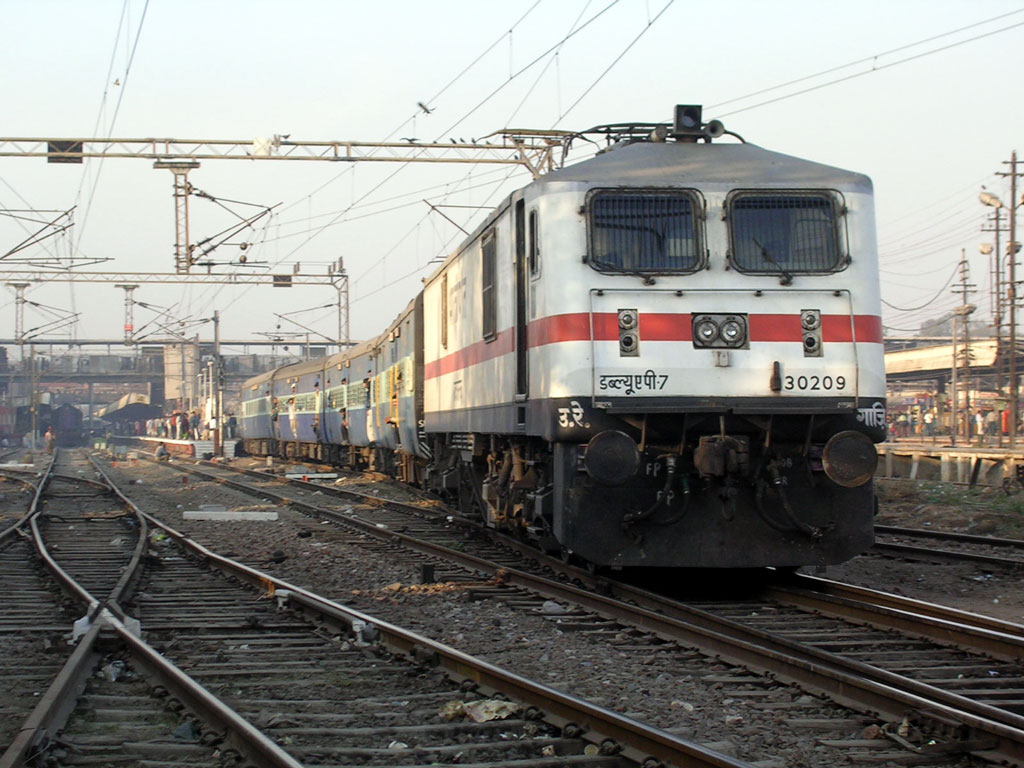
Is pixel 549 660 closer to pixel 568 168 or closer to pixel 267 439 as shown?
pixel 568 168

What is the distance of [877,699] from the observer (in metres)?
5.47

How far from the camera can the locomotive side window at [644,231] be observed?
8797 millimetres

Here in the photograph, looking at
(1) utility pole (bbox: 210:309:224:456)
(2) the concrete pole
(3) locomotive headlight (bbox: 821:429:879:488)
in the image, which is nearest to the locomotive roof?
(3) locomotive headlight (bbox: 821:429:879:488)

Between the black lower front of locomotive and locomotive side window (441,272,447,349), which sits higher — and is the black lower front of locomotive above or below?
below

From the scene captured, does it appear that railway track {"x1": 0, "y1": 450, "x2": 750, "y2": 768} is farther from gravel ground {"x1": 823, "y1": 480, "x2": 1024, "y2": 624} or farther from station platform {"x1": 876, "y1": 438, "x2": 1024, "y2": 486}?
station platform {"x1": 876, "y1": 438, "x2": 1024, "y2": 486}

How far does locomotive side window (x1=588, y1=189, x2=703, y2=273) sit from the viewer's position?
28.9ft

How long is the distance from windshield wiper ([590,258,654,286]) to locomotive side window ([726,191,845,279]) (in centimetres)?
72

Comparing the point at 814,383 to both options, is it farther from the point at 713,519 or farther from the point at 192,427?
the point at 192,427

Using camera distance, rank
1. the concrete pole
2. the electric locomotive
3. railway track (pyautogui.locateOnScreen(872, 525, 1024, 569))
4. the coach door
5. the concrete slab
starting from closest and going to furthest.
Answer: the electric locomotive → the coach door → railway track (pyautogui.locateOnScreen(872, 525, 1024, 569)) → the concrete slab → the concrete pole

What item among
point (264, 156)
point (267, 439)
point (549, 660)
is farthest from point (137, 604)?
point (267, 439)

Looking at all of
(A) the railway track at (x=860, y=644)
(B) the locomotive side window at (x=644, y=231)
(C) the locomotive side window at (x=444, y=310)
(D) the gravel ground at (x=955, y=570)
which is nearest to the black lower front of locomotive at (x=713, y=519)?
(A) the railway track at (x=860, y=644)

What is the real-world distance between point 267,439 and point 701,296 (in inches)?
1552

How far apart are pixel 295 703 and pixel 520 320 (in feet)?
15.5

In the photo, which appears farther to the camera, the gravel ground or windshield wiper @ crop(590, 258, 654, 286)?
the gravel ground
